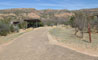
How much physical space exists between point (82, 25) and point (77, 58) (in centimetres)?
1211

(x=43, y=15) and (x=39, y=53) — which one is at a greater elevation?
(x=43, y=15)

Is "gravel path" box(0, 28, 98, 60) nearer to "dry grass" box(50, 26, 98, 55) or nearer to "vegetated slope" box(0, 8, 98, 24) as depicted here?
"dry grass" box(50, 26, 98, 55)

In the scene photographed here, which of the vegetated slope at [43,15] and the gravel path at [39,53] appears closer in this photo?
the gravel path at [39,53]

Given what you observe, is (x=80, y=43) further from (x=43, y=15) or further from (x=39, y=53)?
(x=43, y=15)

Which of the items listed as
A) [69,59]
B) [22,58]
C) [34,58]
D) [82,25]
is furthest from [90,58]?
[82,25]

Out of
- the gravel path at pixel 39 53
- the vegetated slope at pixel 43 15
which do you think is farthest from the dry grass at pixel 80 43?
the vegetated slope at pixel 43 15

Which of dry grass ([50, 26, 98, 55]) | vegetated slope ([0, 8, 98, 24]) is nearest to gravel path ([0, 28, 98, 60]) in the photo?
dry grass ([50, 26, 98, 55])

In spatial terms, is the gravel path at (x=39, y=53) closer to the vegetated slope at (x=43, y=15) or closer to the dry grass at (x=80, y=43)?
the dry grass at (x=80, y=43)

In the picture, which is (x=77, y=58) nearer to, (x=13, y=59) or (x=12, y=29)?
(x=13, y=59)

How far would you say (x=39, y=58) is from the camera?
292 inches

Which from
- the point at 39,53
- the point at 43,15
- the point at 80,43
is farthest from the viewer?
the point at 43,15

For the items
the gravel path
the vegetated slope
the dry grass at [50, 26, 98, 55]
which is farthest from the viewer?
the vegetated slope

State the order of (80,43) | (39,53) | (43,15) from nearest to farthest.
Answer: (39,53) → (80,43) → (43,15)

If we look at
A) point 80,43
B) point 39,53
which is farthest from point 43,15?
point 39,53
